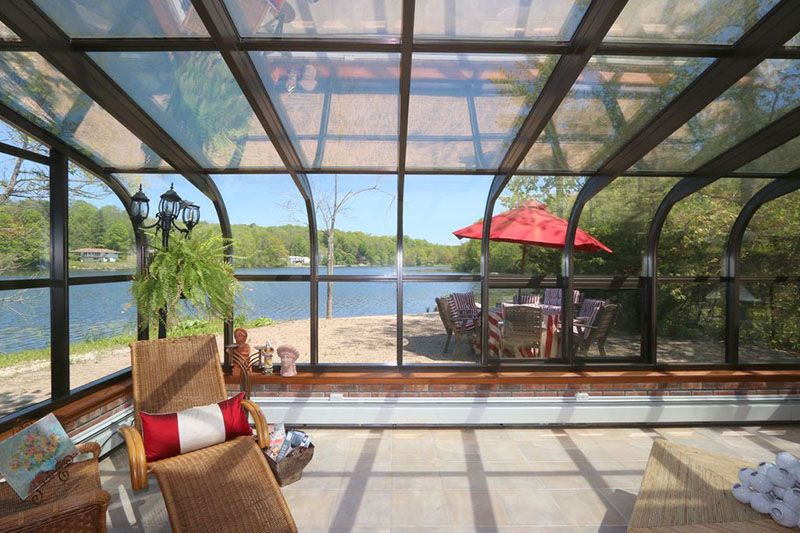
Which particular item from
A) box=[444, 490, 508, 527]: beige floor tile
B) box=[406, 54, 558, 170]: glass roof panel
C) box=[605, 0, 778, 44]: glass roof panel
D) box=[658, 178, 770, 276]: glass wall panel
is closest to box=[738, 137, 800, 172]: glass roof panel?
box=[658, 178, 770, 276]: glass wall panel

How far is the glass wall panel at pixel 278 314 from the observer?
4.55 m

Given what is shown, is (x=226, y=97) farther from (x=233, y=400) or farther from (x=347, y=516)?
(x=347, y=516)

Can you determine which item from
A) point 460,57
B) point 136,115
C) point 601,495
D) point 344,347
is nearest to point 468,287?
point 344,347

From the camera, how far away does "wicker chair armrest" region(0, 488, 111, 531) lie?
6.15ft

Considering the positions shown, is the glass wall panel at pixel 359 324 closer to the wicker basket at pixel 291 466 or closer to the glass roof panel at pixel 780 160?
the wicker basket at pixel 291 466

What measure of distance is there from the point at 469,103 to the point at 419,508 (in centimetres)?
300

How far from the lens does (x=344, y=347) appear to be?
184 inches

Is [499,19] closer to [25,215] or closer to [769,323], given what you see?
[25,215]

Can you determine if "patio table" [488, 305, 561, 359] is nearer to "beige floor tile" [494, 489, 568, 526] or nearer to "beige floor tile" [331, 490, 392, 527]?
"beige floor tile" [494, 489, 568, 526]

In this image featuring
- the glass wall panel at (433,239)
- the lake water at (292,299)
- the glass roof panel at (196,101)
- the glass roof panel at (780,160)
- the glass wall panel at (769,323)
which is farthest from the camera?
the glass wall panel at (769,323)

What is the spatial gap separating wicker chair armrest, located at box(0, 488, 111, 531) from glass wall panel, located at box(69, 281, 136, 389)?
6.03ft

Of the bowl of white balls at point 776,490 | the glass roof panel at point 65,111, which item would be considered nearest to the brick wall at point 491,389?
the bowl of white balls at point 776,490

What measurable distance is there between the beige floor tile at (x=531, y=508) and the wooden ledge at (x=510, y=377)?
4.21ft

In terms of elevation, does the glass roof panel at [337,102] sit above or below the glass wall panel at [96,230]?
above
